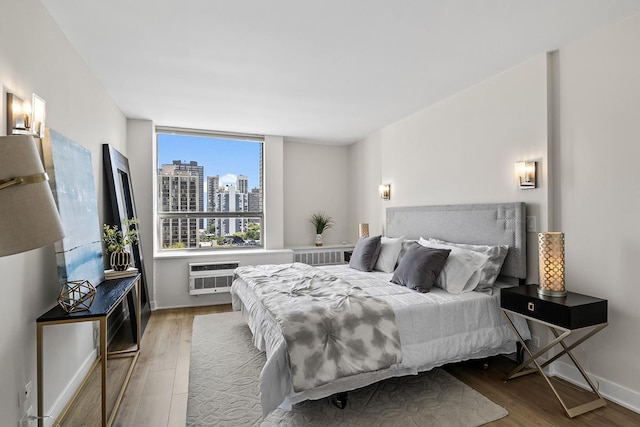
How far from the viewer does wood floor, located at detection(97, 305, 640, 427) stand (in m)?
2.16

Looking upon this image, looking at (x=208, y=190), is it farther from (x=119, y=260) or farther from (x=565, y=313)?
(x=565, y=313)

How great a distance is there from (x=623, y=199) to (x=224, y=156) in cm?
494

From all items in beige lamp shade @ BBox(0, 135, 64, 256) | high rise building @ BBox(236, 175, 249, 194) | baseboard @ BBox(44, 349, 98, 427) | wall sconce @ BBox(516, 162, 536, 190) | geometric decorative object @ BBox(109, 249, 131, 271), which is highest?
high rise building @ BBox(236, 175, 249, 194)

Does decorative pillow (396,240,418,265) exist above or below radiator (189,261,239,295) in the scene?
above

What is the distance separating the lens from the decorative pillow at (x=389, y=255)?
3803 millimetres

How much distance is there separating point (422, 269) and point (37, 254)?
282cm

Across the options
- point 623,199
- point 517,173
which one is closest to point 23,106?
point 517,173

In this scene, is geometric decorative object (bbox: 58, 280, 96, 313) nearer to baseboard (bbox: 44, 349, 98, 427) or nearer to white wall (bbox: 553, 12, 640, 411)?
baseboard (bbox: 44, 349, 98, 427)

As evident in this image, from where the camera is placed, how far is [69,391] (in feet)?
7.85

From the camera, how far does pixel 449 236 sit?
3.62m

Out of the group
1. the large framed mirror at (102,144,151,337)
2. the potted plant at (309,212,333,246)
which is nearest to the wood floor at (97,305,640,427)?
the large framed mirror at (102,144,151,337)

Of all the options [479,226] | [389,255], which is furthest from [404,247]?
[479,226]

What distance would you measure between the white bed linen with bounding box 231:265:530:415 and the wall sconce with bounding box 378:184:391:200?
2.14 metres

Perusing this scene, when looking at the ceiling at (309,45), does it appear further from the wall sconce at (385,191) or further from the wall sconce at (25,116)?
the wall sconce at (385,191)
